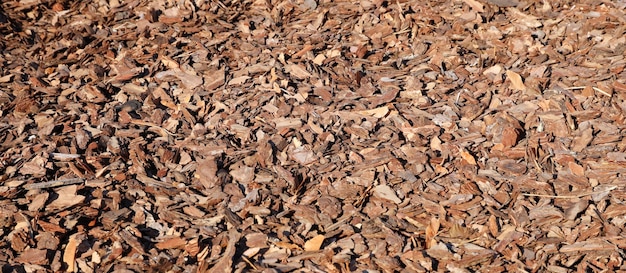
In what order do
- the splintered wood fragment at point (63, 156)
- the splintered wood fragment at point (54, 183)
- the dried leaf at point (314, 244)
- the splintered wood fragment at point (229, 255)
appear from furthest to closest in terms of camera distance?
the splintered wood fragment at point (63, 156)
the splintered wood fragment at point (54, 183)
the dried leaf at point (314, 244)
the splintered wood fragment at point (229, 255)

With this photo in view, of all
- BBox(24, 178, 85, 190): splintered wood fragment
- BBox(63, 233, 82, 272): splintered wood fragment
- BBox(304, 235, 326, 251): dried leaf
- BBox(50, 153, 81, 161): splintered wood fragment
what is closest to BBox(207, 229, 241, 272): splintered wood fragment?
BBox(304, 235, 326, 251): dried leaf

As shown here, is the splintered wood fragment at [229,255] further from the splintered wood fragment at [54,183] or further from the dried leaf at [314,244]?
the splintered wood fragment at [54,183]

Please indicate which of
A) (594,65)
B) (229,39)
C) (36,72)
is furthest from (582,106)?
(36,72)

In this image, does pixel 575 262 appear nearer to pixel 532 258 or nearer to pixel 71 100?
pixel 532 258

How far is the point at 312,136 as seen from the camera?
4.24 meters

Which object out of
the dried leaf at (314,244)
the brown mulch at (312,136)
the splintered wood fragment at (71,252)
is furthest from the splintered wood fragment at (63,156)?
the dried leaf at (314,244)

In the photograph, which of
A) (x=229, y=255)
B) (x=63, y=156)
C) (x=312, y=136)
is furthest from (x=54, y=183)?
(x=312, y=136)

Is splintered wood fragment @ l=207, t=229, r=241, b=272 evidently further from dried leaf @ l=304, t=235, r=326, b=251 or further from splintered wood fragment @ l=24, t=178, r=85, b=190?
splintered wood fragment @ l=24, t=178, r=85, b=190

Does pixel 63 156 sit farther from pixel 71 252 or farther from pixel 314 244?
pixel 314 244

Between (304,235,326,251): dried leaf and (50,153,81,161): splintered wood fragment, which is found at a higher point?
(50,153,81,161): splintered wood fragment

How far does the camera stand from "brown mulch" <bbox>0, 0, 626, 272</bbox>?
3.56 m

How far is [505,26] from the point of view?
5160mm

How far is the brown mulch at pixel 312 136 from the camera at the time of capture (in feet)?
11.7

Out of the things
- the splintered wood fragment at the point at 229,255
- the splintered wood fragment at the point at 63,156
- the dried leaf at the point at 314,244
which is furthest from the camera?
the splintered wood fragment at the point at 63,156
